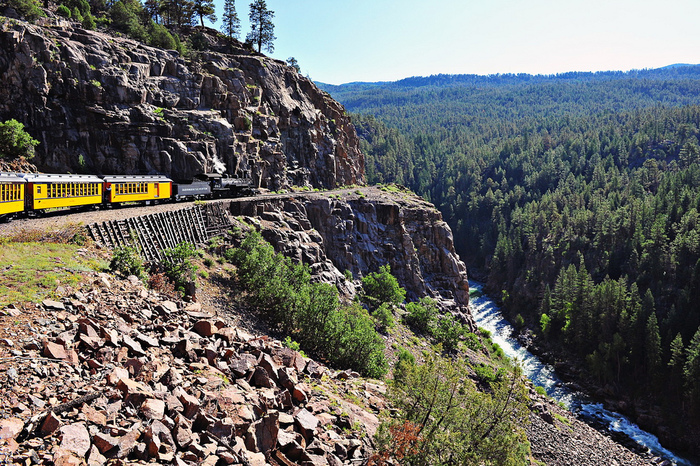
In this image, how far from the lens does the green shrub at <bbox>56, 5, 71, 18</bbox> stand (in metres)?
53.2

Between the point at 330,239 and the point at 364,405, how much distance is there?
130 feet

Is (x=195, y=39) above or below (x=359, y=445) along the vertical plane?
above

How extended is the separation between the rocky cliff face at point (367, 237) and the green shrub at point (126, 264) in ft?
72.6

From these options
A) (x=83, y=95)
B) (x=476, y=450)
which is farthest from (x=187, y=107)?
(x=476, y=450)

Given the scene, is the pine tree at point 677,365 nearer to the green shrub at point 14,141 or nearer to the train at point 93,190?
the train at point 93,190

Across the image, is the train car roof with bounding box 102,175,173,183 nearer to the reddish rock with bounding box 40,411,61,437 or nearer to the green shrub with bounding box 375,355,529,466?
the reddish rock with bounding box 40,411,61,437

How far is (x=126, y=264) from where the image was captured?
2362 cm

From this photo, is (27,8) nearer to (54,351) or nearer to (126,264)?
(126,264)

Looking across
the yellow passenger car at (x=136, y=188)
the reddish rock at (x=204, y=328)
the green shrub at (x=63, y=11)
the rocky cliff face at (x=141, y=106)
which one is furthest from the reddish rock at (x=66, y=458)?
the green shrub at (x=63, y=11)

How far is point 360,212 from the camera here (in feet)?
222

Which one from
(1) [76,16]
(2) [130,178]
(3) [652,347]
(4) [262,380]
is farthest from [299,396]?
(3) [652,347]

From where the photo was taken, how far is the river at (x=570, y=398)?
5606 centimetres

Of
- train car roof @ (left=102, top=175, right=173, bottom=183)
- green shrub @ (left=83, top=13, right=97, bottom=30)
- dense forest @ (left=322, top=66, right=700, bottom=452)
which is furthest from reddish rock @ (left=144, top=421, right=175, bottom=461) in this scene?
dense forest @ (left=322, top=66, right=700, bottom=452)

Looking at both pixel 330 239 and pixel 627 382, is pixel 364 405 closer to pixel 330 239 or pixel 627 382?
pixel 330 239
